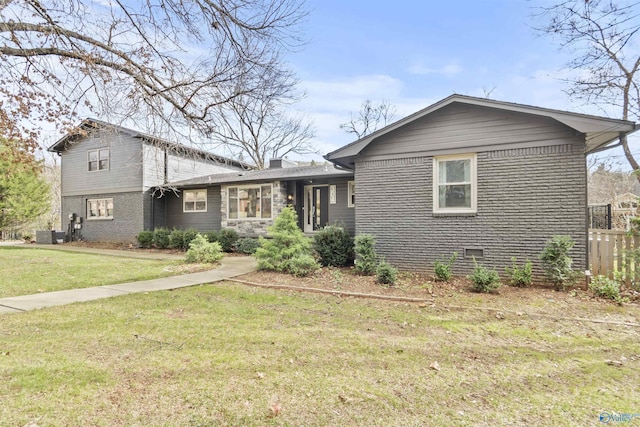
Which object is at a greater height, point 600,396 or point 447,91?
point 447,91

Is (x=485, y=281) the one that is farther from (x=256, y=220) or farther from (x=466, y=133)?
(x=256, y=220)

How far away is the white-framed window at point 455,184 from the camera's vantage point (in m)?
8.01

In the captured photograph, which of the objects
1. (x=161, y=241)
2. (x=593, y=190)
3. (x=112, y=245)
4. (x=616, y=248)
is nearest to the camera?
(x=616, y=248)

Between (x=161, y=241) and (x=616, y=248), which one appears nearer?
(x=616, y=248)

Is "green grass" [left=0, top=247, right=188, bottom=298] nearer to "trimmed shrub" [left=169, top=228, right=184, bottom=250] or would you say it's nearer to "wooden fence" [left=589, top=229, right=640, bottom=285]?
"trimmed shrub" [left=169, top=228, right=184, bottom=250]

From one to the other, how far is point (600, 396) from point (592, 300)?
4319mm

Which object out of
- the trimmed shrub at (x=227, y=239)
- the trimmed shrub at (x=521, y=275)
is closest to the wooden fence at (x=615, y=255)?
the trimmed shrub at (x=521, y=275)

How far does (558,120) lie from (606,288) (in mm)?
3463

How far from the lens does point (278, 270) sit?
870 cm

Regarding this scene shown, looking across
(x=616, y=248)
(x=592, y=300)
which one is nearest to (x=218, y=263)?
(x=592, y=300)

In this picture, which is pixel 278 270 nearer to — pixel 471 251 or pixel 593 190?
pixel 471 251

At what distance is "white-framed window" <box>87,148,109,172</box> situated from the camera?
59.1ft

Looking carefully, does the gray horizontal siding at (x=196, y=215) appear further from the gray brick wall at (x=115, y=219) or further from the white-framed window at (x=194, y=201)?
the gray brick wall at (x=115, y=219)

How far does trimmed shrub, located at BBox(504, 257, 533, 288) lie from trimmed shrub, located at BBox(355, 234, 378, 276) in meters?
3.05
